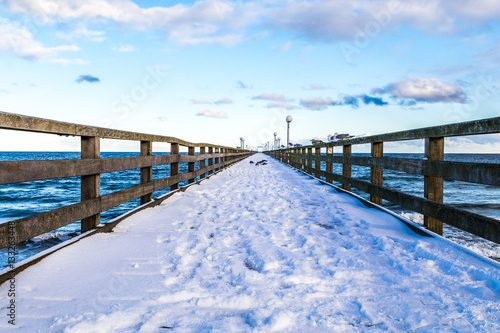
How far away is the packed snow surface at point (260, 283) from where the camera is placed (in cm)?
158

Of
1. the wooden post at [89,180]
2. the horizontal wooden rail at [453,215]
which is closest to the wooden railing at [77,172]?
the wooden post at [89,180]

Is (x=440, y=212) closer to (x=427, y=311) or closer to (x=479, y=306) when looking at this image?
(x=479, y=306)

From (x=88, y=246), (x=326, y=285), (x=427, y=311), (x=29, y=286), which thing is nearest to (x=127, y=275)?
(x=29, y=286)

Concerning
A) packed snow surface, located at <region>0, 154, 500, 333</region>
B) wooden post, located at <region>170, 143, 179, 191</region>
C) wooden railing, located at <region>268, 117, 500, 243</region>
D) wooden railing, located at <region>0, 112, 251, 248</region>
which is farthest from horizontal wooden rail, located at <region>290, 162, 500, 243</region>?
wooden post, located at <region>170, 143, 179, 191</region>

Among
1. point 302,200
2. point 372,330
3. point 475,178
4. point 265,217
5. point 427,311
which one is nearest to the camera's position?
point 372,330

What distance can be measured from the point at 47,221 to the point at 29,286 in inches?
24.0

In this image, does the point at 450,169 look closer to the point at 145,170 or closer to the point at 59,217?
the point at 59,217

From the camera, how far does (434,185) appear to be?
312 centimetres

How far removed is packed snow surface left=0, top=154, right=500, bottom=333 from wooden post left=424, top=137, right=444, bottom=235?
24 centimetres

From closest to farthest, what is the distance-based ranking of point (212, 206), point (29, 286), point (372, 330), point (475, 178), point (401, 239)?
1. point (372, 330)
2. point (29, 286)
3. point (475, 178)
4. point (401, 239)
5. point (212, 206)

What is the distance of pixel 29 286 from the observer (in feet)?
6.40

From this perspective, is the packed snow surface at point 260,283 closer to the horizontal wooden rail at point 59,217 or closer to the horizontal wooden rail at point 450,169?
the horizontal wooden rail at point 59,217

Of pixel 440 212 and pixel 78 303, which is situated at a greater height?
pixel 440 212

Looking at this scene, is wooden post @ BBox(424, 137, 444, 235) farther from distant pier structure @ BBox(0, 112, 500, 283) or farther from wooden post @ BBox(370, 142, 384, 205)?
wooden post @ BBox(370, 142, 384, 205)
